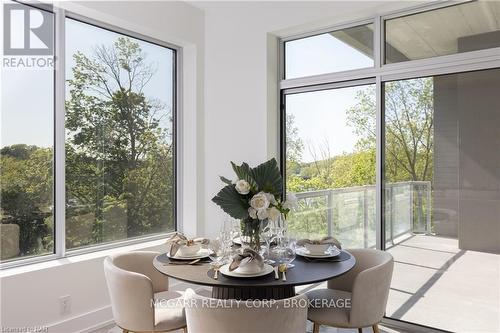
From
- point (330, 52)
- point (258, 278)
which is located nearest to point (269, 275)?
point (258, 278)

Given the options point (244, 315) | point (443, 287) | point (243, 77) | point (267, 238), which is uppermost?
point (243, 77)

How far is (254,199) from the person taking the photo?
2.08 m

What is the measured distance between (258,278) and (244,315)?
32cm

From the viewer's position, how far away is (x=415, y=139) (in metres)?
3.05

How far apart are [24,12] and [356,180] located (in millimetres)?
3016

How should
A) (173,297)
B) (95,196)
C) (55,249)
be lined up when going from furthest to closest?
1. (95,196)
2. (55,249)
3. (173,297)

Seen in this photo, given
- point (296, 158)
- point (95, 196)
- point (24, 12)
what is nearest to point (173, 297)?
point (95, 196)

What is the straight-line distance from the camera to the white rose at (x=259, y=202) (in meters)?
2.07

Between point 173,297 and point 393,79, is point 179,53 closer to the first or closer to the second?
point 393,79

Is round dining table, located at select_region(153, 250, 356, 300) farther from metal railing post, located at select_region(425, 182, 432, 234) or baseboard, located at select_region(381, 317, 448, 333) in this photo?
baseboard, located at select_region(381, 317, 448, 333)

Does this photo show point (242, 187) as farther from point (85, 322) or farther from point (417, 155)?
point (85, 322)

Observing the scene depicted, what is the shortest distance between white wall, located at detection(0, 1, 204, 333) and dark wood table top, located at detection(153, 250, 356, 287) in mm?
1033

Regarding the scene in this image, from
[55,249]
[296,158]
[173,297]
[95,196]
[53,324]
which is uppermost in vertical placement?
[296,158]

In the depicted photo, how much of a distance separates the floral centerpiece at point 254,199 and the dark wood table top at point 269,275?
0.30 m
